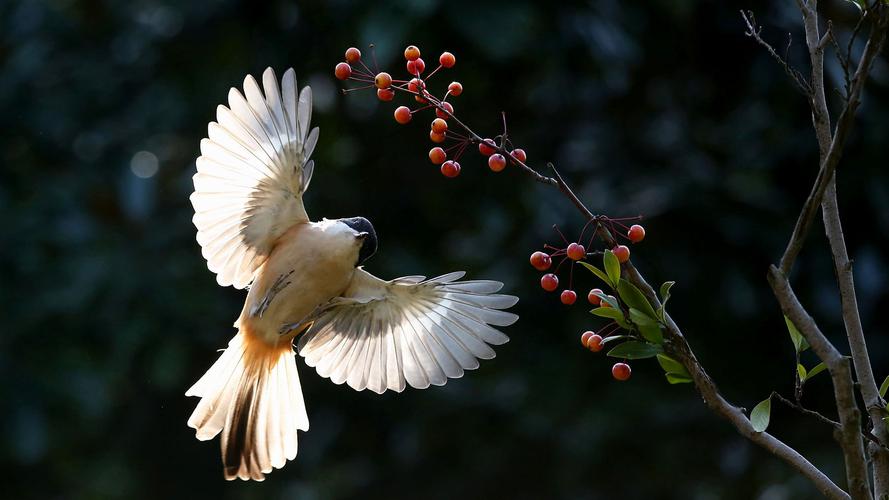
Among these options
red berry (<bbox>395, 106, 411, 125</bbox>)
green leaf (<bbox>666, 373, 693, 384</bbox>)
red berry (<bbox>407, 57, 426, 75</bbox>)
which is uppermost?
red berry (<bbox>407, 57, 426, 75</bbox>)

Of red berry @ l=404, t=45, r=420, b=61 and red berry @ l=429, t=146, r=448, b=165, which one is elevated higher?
red berry @ l=404, t=45, r=420, b=61

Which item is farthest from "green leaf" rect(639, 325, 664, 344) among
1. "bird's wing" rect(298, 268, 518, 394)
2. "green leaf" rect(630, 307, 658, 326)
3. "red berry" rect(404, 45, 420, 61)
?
"bird's wing" rect(298, 268, 518, 394)

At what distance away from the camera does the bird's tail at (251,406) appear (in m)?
2.75

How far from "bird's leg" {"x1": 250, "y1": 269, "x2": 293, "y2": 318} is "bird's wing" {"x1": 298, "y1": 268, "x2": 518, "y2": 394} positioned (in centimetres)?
14

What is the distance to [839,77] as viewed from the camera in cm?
416

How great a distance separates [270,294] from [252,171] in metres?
0.28

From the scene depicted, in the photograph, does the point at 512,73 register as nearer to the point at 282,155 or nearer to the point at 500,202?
the point at 500,202

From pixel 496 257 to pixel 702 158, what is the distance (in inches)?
42.1

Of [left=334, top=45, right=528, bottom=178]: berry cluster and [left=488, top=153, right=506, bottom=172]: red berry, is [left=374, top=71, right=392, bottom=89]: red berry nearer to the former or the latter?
[left=334, top=45, right=528, bottom=178]: berry cluster

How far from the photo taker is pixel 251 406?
287cm

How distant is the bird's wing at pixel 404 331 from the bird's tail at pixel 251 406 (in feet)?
0.35

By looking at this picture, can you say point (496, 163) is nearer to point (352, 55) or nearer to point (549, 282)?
point (549, 282)

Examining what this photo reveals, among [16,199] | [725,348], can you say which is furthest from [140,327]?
[725,348]

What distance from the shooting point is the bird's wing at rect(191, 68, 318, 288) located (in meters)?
2.54
